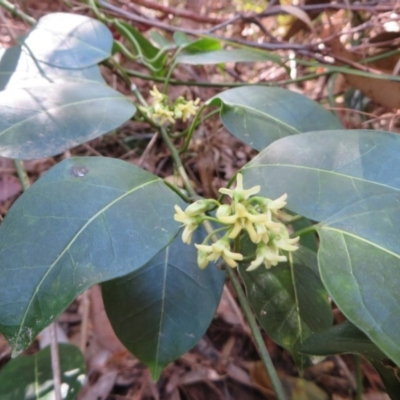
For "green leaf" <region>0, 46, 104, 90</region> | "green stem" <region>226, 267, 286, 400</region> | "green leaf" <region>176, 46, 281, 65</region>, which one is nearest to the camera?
"green stem" <region>226, 267, 286, 400</region>

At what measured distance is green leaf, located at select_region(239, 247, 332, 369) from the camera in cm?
65

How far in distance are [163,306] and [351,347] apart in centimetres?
27

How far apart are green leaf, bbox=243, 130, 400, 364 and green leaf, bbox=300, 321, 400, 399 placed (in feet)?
0.38

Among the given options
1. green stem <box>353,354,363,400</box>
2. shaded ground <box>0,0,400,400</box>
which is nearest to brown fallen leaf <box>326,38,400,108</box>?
shaded ground <box>0,0,400,400</box>

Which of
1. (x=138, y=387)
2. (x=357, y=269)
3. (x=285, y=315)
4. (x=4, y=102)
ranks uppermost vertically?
(x=4, y=102)

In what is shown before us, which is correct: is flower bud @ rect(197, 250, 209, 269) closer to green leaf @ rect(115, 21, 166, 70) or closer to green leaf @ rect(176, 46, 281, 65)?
green leaf @ rect(176, 46, 281, 65)

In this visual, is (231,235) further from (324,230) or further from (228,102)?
(228,102)

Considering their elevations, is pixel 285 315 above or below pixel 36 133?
below

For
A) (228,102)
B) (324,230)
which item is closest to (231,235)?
(324,230)

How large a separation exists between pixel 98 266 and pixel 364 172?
15.3 inches

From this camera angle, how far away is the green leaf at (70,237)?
0.47 m

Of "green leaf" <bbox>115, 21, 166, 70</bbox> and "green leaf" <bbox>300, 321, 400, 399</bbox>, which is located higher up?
"green leaf" <bbox>115, 21, 166, 70</bbox>

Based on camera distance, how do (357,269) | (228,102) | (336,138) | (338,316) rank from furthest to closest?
(338,316) → (228,102) → (336,138) → (357,269)

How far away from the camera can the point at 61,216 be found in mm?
523
